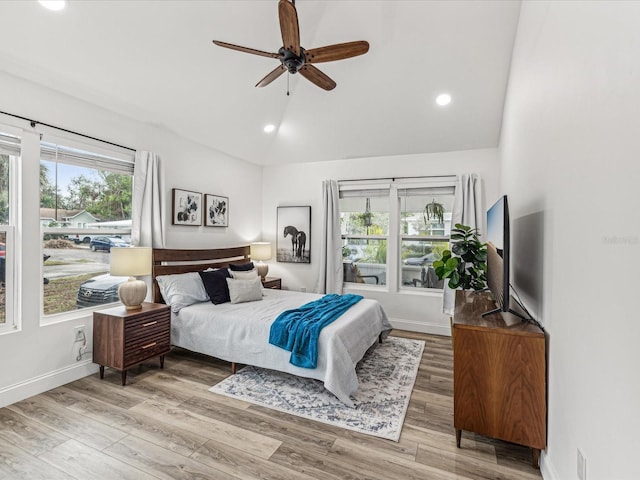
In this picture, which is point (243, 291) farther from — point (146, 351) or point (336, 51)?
point (336, 51)

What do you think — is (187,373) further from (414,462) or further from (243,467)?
(414,462)

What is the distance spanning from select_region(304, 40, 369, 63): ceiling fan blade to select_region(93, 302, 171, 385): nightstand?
273 cm

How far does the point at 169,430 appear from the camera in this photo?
2.26 metres

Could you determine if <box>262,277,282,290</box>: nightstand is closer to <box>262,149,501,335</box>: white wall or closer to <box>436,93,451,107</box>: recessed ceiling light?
<box>262,149,501,335</box>: white wall

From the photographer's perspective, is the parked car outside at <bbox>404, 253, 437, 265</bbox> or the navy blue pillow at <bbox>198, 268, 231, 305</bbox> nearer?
the navy blue pillow at <bbox>198, 268, 231, 305</bbox>

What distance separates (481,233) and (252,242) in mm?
3543

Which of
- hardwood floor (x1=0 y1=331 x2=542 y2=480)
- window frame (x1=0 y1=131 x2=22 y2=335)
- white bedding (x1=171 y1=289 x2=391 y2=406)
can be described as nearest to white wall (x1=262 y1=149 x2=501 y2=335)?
white bedding (x1=171 y1=289 x2=391 y2=406)

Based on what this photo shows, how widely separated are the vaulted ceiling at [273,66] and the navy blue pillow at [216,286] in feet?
6.09

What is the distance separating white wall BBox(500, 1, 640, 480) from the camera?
0.96m

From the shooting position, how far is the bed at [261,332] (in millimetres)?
2676

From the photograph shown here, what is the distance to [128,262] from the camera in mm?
2996

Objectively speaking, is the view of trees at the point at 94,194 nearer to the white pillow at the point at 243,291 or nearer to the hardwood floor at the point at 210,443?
the white pillow at the point at 243,291

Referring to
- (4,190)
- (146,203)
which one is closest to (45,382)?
(4,190)

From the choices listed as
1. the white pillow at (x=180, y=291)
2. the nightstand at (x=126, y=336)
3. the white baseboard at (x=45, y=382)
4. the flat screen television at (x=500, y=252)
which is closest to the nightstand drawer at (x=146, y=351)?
the nightstand at (x=126, y=336)
